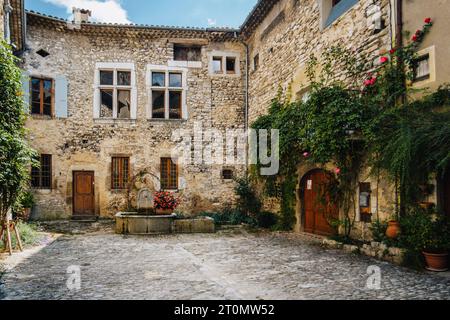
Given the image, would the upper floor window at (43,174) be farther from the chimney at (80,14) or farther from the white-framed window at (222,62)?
the white-framed window at (222,62)

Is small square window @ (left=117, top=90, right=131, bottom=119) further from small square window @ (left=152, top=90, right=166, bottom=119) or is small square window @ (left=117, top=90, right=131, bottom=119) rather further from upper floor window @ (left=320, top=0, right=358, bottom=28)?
upper floor window @ (left=320, top=0, right=358, bottom=28)

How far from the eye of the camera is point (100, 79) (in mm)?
12312

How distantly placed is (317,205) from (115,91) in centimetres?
817

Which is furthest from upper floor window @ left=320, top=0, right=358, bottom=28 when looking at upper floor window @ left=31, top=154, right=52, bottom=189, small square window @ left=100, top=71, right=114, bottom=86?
upper floor window @ left=31, top=154, right=52, bottom=189

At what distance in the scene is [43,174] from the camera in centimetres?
1163

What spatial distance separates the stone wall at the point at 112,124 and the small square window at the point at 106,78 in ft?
1.13

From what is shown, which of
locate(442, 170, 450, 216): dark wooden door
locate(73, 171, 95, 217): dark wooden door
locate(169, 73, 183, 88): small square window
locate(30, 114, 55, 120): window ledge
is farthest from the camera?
locate(169, 73, 183, 88): small square window

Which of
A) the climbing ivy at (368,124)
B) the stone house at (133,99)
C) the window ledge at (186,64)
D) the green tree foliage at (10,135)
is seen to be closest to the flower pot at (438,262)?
the climbing ivy at (368,124)

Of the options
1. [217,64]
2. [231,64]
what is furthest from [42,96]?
[231,64]

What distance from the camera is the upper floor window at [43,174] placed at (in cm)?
1154

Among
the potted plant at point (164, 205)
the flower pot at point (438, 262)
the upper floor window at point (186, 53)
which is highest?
the upper floor window at point (186, 53)

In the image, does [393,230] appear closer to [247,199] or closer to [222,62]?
[247,199]

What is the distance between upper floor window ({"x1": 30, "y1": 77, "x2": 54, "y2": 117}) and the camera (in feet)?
37.8

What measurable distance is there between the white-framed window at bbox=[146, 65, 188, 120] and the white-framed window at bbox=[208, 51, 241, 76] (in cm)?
105
